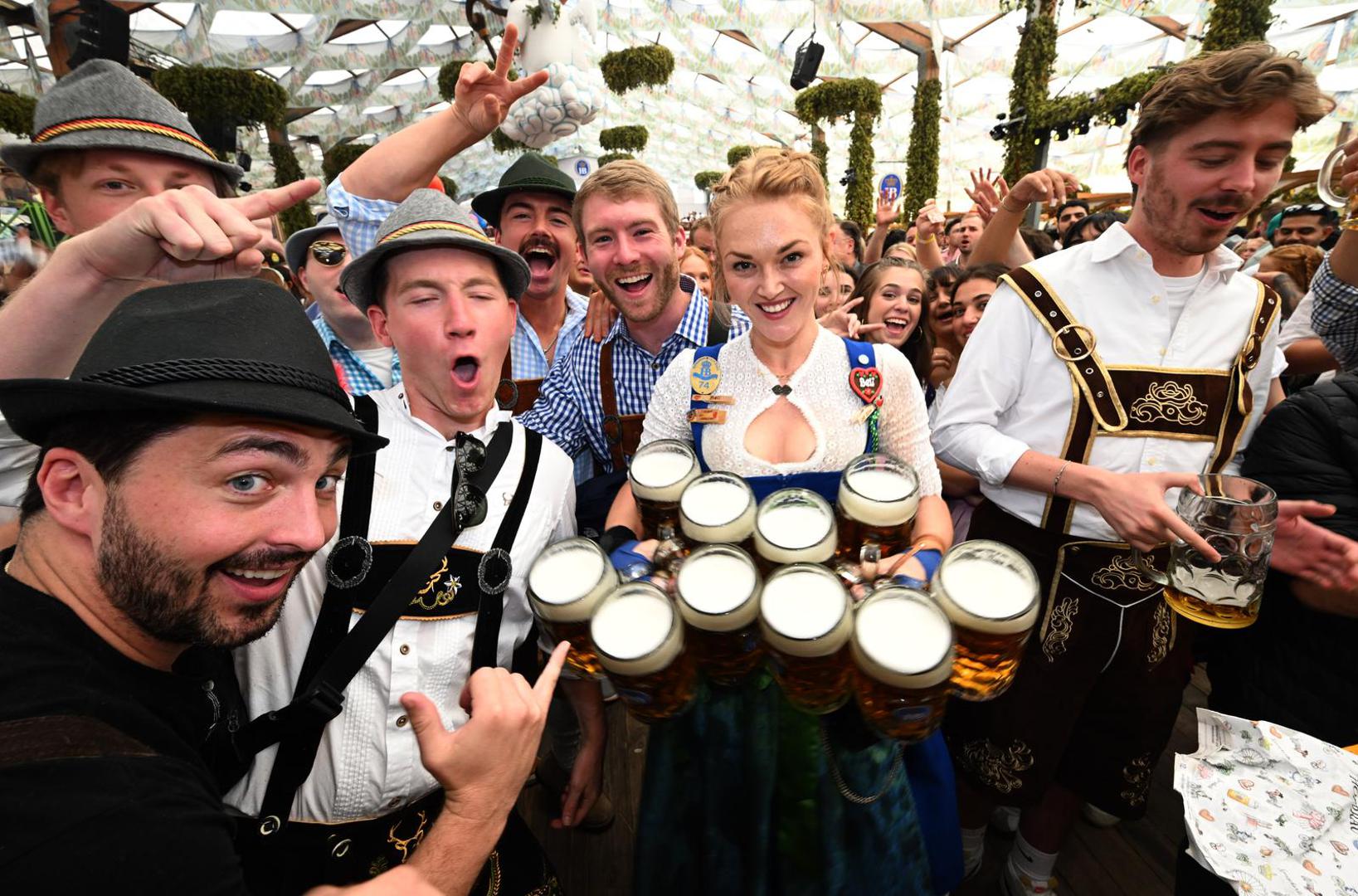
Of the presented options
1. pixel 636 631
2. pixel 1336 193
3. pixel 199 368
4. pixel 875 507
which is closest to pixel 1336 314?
pixel 1336 193

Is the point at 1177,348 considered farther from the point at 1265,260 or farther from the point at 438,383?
the point at 1265,260

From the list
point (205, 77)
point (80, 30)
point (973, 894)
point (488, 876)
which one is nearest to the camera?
point (488, 876)

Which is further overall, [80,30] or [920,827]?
[80,30]

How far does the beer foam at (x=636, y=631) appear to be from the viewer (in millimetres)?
896

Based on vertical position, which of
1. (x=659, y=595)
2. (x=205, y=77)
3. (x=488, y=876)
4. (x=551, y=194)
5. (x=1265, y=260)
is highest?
(x=205, y=77)

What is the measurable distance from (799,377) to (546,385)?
100cm

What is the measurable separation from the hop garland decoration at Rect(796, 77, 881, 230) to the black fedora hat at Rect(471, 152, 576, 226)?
807cm

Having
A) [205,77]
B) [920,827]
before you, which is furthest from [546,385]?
[205,77]

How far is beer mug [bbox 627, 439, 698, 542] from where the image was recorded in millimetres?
1214

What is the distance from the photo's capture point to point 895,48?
1381 cm

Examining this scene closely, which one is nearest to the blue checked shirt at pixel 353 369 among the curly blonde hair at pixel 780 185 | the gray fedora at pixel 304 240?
the gray fedora at pixel 304 240

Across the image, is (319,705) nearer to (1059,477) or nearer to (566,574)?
(566,574)

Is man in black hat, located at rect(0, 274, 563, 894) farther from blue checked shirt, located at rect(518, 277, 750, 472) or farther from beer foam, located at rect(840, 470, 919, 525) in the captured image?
blue checked shirt, located at rect(518, 277, 750, 472)

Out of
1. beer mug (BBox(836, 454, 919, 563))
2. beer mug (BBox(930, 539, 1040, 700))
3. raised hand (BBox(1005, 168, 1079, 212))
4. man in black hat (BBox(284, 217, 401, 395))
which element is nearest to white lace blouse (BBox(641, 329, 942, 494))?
beer mug (BBox(836, 454, 919, 563))
